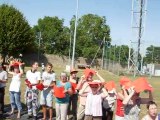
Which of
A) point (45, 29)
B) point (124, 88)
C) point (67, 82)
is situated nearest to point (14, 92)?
point (67, 82)

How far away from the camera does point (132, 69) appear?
50.6 meters

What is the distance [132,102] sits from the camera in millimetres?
7355

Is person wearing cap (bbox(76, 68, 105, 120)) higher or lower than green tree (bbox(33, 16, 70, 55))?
lower

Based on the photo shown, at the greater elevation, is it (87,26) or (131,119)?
(87,26)

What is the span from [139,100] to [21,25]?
46502mm

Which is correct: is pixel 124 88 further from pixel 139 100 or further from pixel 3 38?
pixel 3 38

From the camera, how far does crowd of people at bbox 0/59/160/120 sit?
7.28m

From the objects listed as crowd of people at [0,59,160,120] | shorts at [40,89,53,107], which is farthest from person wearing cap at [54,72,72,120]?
shorts at [40,89,53,107]

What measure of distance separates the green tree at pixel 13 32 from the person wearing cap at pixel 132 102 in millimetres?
45375

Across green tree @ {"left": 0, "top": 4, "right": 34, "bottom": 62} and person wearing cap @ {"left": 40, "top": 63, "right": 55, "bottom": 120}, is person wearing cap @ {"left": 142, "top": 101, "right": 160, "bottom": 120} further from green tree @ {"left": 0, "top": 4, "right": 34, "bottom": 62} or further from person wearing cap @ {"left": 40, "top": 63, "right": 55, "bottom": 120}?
green tree @ {"left": 0, "top": 4, "right": 34, "bottom": 62}

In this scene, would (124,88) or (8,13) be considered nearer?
(124,88)

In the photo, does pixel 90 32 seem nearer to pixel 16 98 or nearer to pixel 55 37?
pixel 55 37

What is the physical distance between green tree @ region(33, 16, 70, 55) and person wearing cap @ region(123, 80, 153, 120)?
224ft

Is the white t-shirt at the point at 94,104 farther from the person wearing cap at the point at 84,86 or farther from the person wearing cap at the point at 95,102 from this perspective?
the person wearing cap at the point at 84,86
